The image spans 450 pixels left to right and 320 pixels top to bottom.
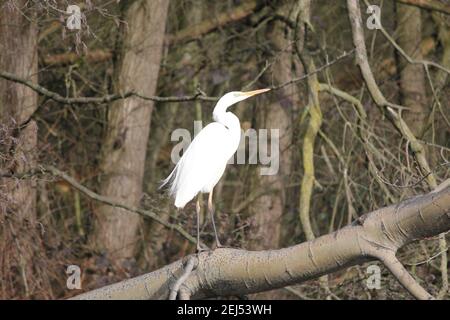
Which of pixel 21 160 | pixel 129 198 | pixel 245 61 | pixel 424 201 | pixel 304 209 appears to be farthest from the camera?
pixel 245 61

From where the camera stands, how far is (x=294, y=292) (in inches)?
253

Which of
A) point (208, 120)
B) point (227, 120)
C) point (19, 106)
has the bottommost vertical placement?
point (227, 120)

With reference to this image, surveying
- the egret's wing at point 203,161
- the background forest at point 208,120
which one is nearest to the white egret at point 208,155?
the egret's wing at point 203,161

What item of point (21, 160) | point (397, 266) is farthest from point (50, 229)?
point (397, 266)

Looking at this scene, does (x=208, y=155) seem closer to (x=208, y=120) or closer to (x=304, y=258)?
(x=304, y=258)

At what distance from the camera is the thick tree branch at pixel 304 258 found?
320 cm

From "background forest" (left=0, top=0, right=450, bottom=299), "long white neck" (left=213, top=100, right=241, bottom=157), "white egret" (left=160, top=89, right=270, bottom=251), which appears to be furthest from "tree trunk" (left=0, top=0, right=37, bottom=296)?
"long white neck" (left=213, top=100, right=241, bottom=157)

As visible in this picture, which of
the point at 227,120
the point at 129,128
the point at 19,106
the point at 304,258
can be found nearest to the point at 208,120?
the point at 129,128

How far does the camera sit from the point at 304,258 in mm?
3428

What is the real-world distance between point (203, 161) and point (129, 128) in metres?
2.76

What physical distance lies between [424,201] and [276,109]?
4786mm

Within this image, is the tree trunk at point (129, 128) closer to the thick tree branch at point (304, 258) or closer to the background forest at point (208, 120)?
the background forest at point (208, 120)

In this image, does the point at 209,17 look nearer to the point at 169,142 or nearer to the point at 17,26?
the point at 169,142

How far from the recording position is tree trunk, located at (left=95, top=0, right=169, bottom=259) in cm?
746
